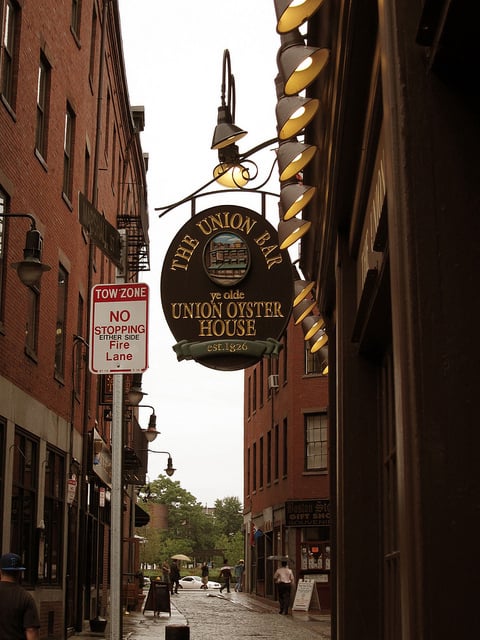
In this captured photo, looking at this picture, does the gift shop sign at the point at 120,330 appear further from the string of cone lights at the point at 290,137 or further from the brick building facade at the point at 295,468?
the brick building facade at the point at 295,468

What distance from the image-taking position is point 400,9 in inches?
111

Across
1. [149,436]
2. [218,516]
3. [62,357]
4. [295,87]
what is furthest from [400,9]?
[218,516]

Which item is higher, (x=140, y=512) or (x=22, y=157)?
(x=22, y=157)

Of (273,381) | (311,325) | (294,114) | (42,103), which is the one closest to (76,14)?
(42,103)

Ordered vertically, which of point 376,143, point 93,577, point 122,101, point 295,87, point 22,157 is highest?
point 122,101

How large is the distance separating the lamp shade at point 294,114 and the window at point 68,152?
1532 centimetres

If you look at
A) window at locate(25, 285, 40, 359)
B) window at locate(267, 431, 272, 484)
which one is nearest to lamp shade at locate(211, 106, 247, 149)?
window at locate(25, 285, 40, 359)

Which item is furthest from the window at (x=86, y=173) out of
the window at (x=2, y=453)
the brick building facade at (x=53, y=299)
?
the window at (x=2, y=453)

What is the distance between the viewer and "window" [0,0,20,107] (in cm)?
1584

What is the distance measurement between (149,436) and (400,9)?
3194 centimetres

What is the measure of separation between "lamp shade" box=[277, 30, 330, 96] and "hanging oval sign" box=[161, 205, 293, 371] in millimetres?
2378

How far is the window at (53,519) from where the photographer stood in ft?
63.3

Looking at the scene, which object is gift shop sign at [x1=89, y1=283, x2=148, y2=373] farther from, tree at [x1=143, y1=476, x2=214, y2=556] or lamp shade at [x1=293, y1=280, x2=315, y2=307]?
tree at [x1=143, y1=476, x2=214, y2=556]

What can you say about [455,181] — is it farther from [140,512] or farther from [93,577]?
[140,512]
